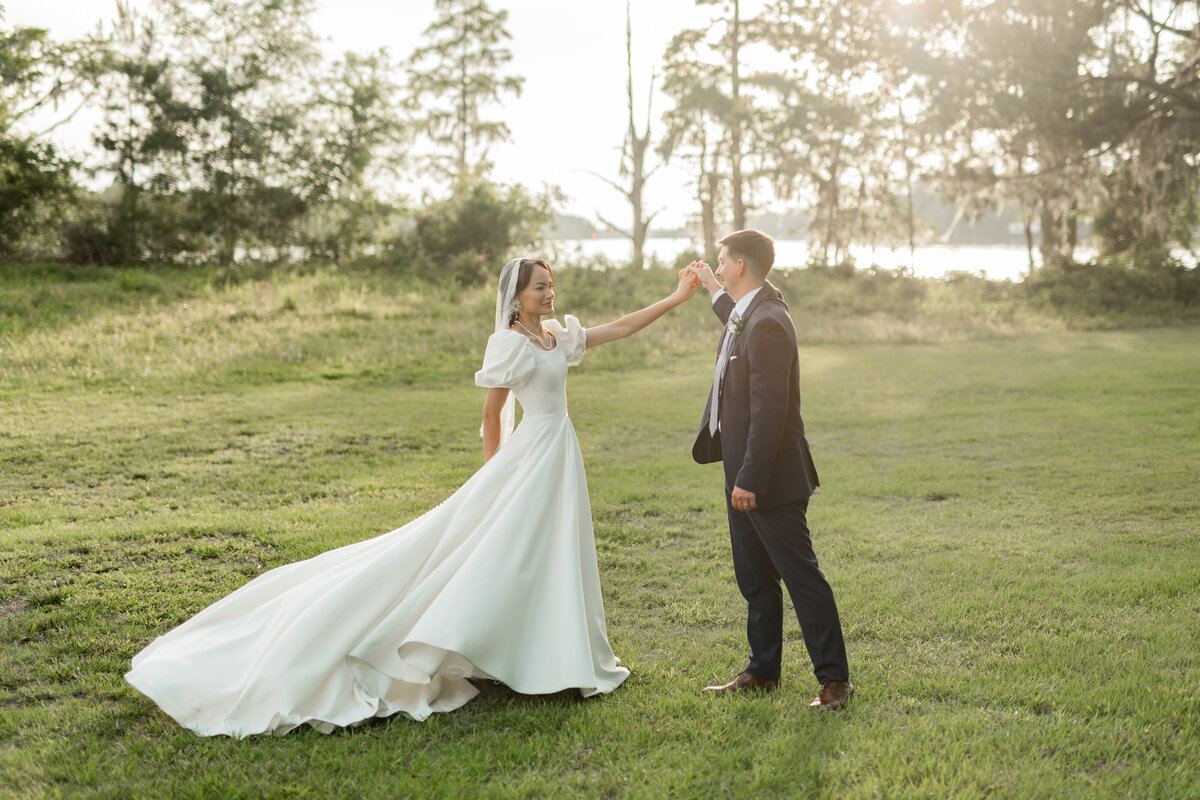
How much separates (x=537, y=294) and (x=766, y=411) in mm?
1354

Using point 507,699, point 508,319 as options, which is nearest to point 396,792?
point 507,699

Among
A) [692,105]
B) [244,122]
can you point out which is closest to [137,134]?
[244,122]

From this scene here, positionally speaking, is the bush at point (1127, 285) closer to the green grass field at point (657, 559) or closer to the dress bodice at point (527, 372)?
the green grass field at point (657, 559)

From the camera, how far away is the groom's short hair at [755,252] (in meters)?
4.16

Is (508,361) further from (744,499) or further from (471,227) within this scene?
(471,227)

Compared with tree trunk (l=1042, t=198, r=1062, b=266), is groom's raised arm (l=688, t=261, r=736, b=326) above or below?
below

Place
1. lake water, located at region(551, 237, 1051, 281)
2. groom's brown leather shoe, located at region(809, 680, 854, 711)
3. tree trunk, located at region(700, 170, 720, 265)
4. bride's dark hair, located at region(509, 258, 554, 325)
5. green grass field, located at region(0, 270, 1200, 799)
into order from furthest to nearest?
1. tree trunk, located at region(700, 170, 720, 265)
2. lake water, located at region(551, 237, 1051, 281)
3. bride's dark hair, located at region(509, 258, 554, 325)
4. groom's brown leather shoe, located at region(809, 680, 854, 711)
5. green grass field, located at region(0, 270, 1200, 799)

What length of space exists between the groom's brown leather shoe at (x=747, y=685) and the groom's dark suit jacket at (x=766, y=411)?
2.98 feet

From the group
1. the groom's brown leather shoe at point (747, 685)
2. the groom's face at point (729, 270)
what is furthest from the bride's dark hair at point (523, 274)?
the groom's brown leather shoe at point (747, 685)

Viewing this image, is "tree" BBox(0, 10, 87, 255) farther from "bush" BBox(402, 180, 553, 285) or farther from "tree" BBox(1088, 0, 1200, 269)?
"tree" BBox(1088, 0, 1200, 269)

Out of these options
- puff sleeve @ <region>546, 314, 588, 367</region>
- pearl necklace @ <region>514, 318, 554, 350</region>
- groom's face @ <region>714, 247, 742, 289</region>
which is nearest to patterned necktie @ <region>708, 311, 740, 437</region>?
groom's face @ <region>714, 247, 742, 289</region>

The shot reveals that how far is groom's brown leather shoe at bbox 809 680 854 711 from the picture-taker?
4.12m

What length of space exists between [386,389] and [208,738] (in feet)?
35.3

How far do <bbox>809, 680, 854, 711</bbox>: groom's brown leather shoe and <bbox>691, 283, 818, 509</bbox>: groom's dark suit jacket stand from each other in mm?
867
